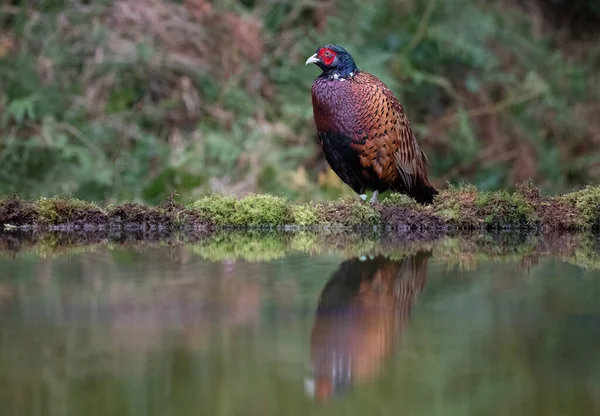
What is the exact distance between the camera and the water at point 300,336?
208 centimetres

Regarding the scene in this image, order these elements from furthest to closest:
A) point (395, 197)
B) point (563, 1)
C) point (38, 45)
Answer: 1. point (563, 1)
2. point (38, 45)
3. point (395, 197)

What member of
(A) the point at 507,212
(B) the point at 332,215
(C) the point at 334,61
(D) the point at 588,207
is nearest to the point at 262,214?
(B) the point at 332,215

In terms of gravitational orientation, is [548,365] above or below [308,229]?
below

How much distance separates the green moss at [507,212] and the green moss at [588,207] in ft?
0.81

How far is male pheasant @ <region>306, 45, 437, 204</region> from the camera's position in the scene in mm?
5055

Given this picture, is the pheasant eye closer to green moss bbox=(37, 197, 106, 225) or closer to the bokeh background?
green moss bbox=(37, 197, 106, 225)

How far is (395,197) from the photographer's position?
5.38 meters

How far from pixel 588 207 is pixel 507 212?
1.48ft

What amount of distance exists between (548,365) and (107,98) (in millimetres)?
6811

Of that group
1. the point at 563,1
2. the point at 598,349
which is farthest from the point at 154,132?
the point at 598,349

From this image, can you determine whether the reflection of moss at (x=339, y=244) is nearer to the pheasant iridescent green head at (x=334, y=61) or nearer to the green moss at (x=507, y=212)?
the green moss at (x=507, y=212)

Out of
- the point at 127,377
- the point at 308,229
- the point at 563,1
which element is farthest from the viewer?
the point at 563,1

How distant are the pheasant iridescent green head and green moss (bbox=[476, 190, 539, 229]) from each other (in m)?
1.08

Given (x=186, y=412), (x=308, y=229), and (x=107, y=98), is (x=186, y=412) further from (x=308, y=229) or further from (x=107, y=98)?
(x=107, y=98)
